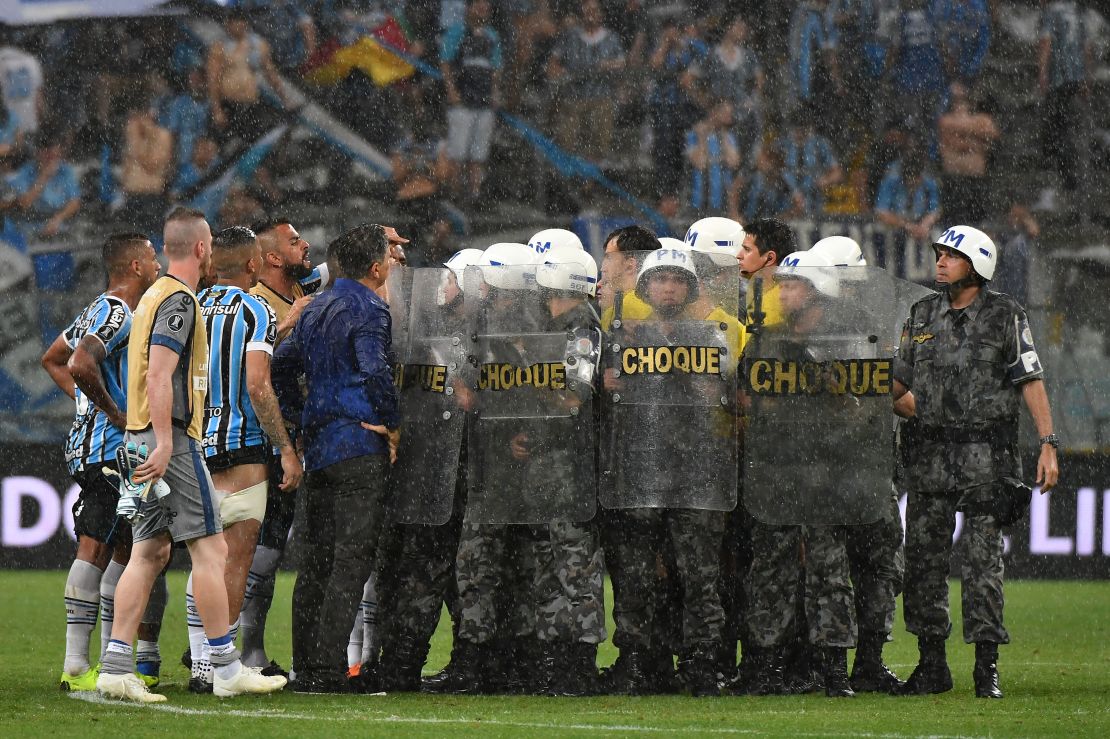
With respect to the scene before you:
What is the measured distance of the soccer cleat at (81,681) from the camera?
7.79 meters

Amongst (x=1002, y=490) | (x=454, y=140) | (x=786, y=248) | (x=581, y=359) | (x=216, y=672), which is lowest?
(x=216, y=672)

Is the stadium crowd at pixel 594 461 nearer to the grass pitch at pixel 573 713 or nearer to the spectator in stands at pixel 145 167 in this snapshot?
the grass pitch at pixel 573 713

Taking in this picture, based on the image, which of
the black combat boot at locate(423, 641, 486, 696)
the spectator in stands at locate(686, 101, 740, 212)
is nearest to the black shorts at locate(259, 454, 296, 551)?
the black combat boot at locate(423, 641, 486, 696)

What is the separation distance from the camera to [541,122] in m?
17.5

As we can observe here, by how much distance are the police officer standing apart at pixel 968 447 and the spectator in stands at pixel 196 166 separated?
34.6ft

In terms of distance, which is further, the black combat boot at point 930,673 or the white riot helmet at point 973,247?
the white riot helmet at point 973,247

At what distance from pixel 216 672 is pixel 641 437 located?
2.15m

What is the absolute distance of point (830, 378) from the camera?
7906mm

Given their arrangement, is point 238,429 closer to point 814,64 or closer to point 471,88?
point 471,88

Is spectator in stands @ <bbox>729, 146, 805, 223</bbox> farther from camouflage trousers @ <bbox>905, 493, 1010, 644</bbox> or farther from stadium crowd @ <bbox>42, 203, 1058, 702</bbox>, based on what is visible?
camouflage trousers @ <bbox>905, 493, 1010, 644</bbox>

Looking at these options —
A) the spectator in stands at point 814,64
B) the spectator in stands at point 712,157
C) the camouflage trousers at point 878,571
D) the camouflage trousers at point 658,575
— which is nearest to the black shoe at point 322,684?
the camouflage trousers at point 658,575

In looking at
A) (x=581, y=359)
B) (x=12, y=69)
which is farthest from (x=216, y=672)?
(x=12, y=69)

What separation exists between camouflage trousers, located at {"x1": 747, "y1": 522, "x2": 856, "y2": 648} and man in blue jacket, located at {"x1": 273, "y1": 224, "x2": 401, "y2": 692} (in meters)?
1.74

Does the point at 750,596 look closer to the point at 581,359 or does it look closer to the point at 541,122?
the point at 581,359
